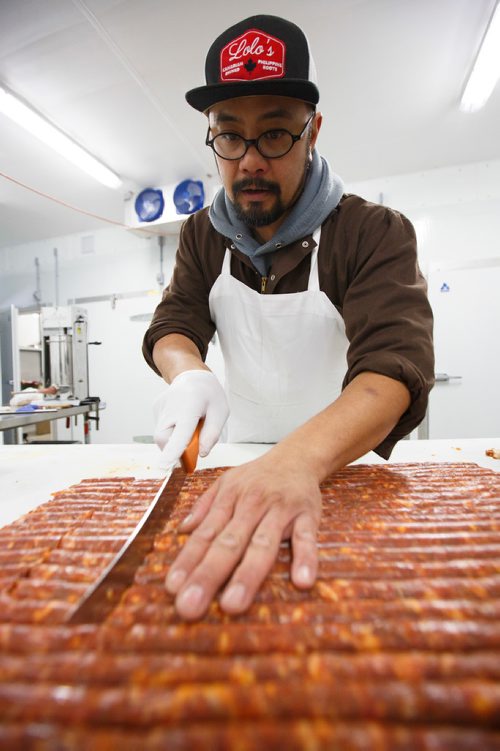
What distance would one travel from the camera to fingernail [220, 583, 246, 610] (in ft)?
1.90

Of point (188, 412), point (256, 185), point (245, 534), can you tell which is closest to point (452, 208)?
point (256, 185)

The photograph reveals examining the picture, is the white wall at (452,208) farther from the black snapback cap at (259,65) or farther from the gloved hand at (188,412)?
the gloved hand at (188,412)

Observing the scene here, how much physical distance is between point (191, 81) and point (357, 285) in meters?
2.90

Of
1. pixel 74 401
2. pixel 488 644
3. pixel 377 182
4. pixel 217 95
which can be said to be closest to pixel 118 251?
pixel 74 401

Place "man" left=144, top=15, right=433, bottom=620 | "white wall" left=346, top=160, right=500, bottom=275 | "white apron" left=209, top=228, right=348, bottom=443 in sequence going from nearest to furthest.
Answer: "man" left=144, top=15, right=433, bottom=620 → "white apron" left=209, top=228, right=348, bottom=443 → "white wall" left=346, top=160, right=500, bottom=275

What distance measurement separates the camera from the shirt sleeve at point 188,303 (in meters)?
1.69

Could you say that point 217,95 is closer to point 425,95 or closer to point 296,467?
point 296,467

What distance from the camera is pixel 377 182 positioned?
16.1 ft

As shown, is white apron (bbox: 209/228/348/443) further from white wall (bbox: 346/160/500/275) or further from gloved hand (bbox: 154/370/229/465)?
white wall (bbox: 346/160/500/275)

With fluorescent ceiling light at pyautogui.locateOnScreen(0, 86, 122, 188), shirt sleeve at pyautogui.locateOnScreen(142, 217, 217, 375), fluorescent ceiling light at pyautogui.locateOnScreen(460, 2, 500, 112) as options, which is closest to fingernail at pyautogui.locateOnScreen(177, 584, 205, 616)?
shirt sleeve at pyautogui.locateOnScreen(142, 217, 217, 375)

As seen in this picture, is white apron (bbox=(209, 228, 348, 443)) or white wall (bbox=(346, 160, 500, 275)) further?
→ white wall (bbox=(346, 160, 500, 275))

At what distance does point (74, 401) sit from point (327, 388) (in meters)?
2.99

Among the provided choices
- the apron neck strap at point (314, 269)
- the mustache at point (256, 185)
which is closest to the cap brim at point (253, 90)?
the mustache at point (256, 185)

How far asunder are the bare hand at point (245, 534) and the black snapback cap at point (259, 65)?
116cm
